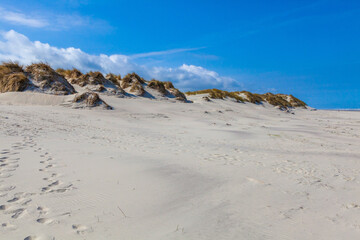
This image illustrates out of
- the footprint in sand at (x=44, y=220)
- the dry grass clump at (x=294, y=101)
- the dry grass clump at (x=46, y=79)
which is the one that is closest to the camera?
the footprint in sand at (x=44, y=220)

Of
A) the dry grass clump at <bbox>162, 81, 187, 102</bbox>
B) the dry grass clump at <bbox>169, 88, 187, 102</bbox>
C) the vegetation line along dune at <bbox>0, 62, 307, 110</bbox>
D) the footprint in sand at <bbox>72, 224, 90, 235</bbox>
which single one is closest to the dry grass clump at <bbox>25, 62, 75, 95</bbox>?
the vegetation line along dune at <bbox>0, 62, 307, 110</bbox>

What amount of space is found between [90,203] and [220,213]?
146cm

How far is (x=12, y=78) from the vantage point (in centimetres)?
1238

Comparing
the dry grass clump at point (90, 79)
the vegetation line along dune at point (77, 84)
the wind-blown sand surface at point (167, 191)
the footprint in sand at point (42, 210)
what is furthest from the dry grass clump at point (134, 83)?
the footprint in sand at point (42, 210)

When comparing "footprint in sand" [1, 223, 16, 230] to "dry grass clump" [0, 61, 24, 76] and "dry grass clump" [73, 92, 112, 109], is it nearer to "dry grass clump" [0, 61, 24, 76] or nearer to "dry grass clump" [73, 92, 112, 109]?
"dry grass clump" [73, 92, 112, 109]

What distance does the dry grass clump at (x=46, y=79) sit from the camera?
12922mm

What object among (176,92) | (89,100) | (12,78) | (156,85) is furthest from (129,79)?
(12,78)

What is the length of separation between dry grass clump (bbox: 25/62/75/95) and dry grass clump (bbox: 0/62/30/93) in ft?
1.55

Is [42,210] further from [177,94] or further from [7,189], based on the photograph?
[177,94]

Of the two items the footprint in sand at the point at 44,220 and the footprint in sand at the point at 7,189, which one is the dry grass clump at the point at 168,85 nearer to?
the footprint in sand at the point at 7,189

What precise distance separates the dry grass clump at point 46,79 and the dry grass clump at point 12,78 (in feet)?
1.55

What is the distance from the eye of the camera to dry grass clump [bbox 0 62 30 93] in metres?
12.1

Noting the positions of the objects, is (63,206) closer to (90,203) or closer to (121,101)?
(90,203)

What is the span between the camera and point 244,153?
5.41 meters
